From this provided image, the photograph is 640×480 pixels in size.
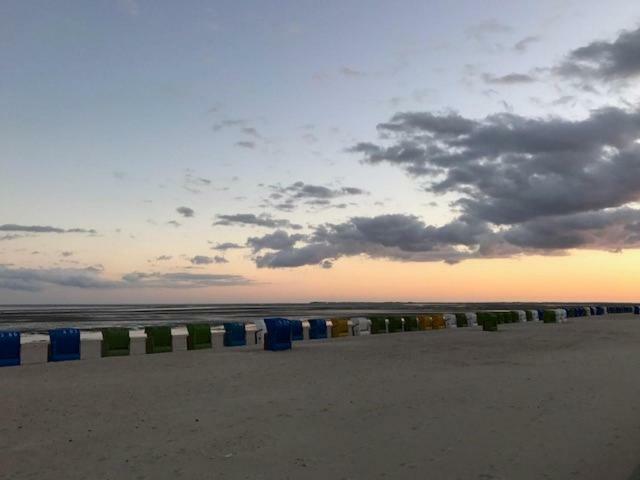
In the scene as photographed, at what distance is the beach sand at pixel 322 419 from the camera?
7.46 m

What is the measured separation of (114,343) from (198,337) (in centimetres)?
359

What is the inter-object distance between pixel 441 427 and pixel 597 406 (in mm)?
3873

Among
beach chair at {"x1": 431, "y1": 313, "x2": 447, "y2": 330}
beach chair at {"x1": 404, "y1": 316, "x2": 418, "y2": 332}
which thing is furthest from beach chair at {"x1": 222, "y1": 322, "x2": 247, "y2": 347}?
beach chair at {"x1": 431, "y1": 313, "x2": 447, "y2": 330}

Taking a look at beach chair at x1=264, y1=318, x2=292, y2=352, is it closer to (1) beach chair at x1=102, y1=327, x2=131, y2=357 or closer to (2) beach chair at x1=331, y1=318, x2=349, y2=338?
(1) beach chair at x1=102, y1=327, x2=131, y2=357

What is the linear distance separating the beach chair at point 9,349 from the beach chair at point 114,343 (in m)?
3.02

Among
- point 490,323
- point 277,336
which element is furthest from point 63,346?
point 490,323

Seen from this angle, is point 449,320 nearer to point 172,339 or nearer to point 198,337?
point 172,339

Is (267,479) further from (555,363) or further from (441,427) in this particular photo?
(555,363)

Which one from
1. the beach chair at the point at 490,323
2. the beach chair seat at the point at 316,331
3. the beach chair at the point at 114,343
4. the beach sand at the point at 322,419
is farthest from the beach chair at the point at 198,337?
the beach chair at the point at 490,323

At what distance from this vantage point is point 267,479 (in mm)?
7004

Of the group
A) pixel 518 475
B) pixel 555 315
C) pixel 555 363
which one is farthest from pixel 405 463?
pixel 555 315

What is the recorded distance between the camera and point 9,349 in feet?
58.1

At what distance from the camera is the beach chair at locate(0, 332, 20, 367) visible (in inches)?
695

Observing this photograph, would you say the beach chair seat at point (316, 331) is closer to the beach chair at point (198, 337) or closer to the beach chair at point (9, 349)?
the beach chair at point (198, 337)
